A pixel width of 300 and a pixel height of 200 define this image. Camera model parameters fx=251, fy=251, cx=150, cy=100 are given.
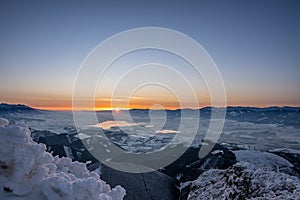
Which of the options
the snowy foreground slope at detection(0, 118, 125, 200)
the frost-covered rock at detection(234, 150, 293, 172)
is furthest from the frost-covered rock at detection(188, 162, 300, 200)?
the frost-covered rock at detection(234, 150, 293, 172)

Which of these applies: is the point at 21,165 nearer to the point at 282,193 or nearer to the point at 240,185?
the point at 282,193

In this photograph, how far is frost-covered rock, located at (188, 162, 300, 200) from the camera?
6.95 meters

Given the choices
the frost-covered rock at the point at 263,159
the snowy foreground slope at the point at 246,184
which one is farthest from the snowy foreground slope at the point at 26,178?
the frost-covered rock at the point at 263,159

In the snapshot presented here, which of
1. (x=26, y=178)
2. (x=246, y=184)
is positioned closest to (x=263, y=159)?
(x=246, y=184)

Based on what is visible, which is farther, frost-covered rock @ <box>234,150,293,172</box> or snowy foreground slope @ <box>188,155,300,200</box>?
frost-covered rock @ <box>234,150,293,172</box>

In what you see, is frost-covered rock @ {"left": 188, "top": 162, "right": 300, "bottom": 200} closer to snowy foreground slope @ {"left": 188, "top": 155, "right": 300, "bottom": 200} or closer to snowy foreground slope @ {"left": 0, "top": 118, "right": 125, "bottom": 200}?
snowy foreground slope @ {"left": 188, "top": 155, "right": 300, "bottom": 200}

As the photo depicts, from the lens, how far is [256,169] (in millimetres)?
8875

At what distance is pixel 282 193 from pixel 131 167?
1040 inches

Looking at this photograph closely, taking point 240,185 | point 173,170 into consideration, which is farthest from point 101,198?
point 173,170

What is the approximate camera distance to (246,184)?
8.09 metres

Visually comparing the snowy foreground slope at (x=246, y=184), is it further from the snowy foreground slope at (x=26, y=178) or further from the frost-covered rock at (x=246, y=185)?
the snowy foreground slope at (x=26, y=178)

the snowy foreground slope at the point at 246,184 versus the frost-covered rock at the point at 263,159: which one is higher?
the snowy foreground slope at the point at 246,184

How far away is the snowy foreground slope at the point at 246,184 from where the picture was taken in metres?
6.96

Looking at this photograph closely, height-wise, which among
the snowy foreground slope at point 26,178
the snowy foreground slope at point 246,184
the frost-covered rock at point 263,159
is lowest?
the frost-covered rock at point 263,159
